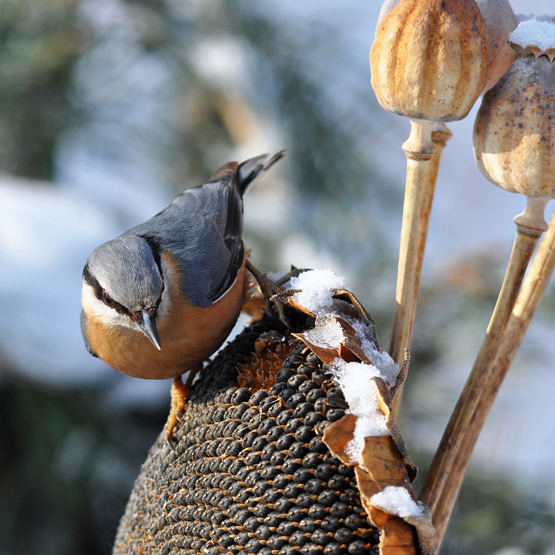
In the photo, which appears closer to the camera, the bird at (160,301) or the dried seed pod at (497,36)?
the dried seed pod at (497,36)

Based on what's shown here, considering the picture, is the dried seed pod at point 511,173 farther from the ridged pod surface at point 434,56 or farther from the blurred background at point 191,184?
the blurred background at point 191,184

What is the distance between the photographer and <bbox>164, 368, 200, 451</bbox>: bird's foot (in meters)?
0.64

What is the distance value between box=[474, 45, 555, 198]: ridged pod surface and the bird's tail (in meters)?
0.72

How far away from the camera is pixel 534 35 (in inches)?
17.2

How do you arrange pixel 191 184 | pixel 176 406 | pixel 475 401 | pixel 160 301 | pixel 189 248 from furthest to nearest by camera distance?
pixel 191 184 < pixel 189 248 < pixel 160 301 < pixel 176 406 < pixel 475 401

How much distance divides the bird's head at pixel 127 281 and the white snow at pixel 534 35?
51 cm

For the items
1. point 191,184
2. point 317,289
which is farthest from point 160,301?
point 191,184

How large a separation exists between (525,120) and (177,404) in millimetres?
469

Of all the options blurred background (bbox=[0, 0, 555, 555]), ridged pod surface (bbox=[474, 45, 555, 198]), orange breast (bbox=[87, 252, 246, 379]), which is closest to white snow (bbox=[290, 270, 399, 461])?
ridged pod surface (bbox=[474, 45, 555, 198])

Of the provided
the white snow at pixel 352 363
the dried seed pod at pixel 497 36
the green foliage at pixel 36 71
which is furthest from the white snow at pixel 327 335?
the green foliage at pixel 36 71

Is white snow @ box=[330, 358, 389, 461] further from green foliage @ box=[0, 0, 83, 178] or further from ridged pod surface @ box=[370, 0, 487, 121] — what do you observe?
green foliage @ box=[0, 0, 83, 178]

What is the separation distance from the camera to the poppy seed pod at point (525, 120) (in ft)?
1.40

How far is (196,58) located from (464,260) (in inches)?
35.0

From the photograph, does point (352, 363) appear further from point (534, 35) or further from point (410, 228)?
point (534, 35)
